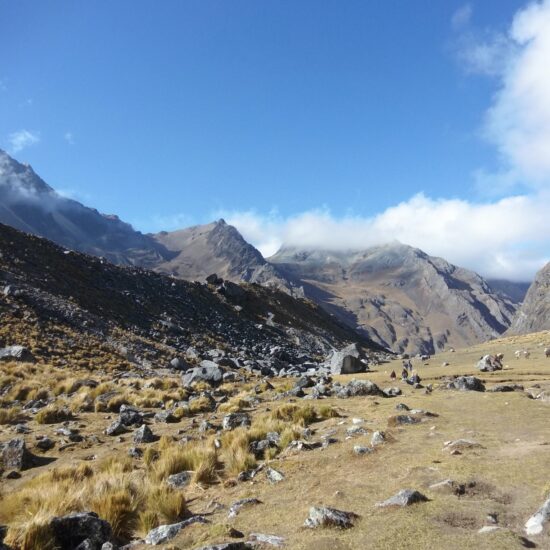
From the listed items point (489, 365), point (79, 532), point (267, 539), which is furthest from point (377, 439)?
point (489, 365)

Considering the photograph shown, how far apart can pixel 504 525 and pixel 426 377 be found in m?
28.2

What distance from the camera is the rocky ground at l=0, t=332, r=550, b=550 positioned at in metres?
6.85

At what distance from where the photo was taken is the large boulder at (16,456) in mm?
12102

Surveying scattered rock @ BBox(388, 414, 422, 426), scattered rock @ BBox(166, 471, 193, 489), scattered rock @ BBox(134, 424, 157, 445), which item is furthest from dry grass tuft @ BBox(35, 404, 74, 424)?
scattered rock @ BBox(388, 414, 422, 426)

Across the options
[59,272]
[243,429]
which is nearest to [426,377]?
[243,429]

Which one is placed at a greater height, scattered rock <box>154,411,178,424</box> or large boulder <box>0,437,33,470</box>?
scattered rock <box>154,411,178,424</box>

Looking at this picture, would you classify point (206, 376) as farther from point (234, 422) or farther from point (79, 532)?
point (79, 532)

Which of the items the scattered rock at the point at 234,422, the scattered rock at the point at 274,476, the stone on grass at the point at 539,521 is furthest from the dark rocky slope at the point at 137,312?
the stone on grass at the point at 539,521

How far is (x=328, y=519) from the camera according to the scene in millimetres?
7191

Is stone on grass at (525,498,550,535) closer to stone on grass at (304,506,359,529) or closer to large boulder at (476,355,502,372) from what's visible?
stone on grass at (304,506,359,529)

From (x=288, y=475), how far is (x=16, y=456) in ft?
24.3

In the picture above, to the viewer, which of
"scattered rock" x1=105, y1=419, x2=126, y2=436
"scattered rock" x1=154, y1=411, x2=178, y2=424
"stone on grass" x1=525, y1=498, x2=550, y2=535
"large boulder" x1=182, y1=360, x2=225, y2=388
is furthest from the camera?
"large boulder" x1=182, y1=360, x2=225, y2=388

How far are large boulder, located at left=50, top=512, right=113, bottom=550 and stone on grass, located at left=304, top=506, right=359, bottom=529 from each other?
3.09 m

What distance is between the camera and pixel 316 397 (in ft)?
71.2
